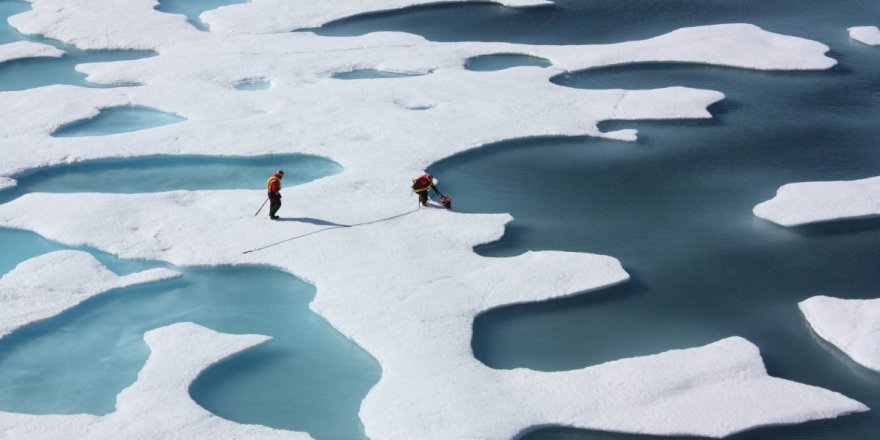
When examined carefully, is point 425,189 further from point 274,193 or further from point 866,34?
point 866,34

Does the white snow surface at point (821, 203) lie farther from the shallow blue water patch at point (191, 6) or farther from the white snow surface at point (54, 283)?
the shallow blue water patch at point (191, 6)

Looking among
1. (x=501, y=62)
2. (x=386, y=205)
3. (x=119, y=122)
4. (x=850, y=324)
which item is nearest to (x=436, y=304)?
(x=386, y=205)

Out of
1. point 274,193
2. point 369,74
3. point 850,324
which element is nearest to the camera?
point 850,324

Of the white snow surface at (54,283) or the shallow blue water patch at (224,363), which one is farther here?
the white snow surface at (54,283)

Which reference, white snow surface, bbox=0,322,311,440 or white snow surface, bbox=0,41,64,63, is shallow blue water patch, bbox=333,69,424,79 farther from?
white snow surface, bbox=0,322,311,440

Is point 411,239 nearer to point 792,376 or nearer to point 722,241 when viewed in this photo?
point 722,241

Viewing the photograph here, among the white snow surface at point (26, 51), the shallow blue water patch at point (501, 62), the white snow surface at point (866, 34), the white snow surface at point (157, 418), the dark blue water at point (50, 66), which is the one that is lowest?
the white snow surface at point (157, 418)

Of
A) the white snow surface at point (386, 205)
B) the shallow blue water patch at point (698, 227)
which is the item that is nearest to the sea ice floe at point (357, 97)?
the white snow surface at point (386, 205)

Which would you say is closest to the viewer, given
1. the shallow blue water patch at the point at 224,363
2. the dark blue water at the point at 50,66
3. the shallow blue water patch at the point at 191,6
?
the shallow blue water patch at the point at 224,363
